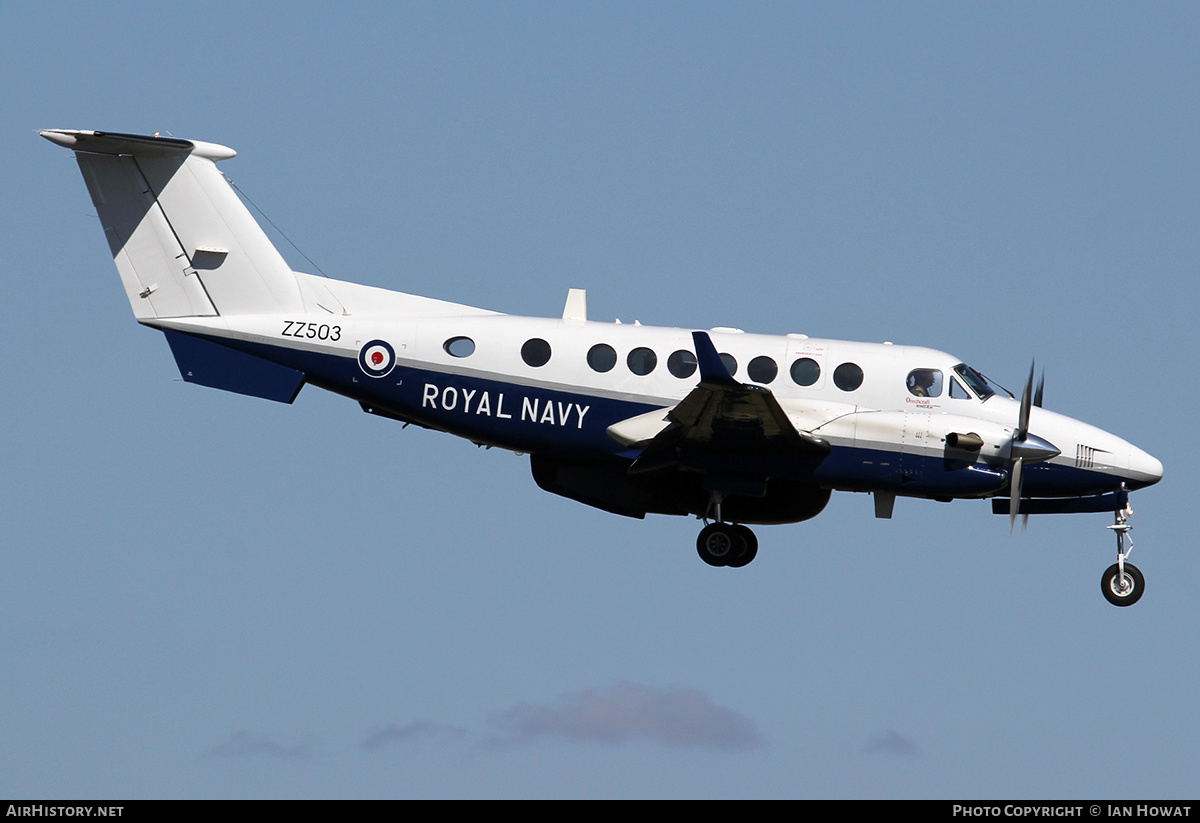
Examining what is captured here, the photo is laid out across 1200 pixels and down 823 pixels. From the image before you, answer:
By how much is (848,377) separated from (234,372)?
1014 cm

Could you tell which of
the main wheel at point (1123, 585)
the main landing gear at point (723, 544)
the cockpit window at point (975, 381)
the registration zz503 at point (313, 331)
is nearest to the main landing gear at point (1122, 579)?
the main wheel at point (1123, 585)

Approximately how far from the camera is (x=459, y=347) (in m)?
24.7

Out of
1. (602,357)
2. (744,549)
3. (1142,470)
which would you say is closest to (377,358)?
(602,357)

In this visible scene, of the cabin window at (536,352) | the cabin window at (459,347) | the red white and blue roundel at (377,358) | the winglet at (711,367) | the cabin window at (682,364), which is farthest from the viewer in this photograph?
the red white and blue roundel at (377,358)

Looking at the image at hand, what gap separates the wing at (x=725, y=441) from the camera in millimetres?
22578

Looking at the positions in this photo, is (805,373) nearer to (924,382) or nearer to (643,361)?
(924,382)

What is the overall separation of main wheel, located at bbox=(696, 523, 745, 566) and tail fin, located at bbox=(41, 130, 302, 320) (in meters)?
7.92

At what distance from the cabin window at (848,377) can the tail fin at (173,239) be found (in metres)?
9.11

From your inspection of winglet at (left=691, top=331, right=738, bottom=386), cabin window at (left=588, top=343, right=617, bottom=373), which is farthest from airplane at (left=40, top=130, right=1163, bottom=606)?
winglet at (left=691, top=331, right=738, bottom=386)

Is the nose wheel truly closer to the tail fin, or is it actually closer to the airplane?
the airplane

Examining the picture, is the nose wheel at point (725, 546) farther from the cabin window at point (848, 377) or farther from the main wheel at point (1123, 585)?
the main wheel at point (1123, 585)

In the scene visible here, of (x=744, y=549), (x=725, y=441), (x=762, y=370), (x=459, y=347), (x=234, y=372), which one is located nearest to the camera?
(x=725, y=441)

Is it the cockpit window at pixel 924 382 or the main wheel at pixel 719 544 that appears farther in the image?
the main wheel at pixel 719 544
